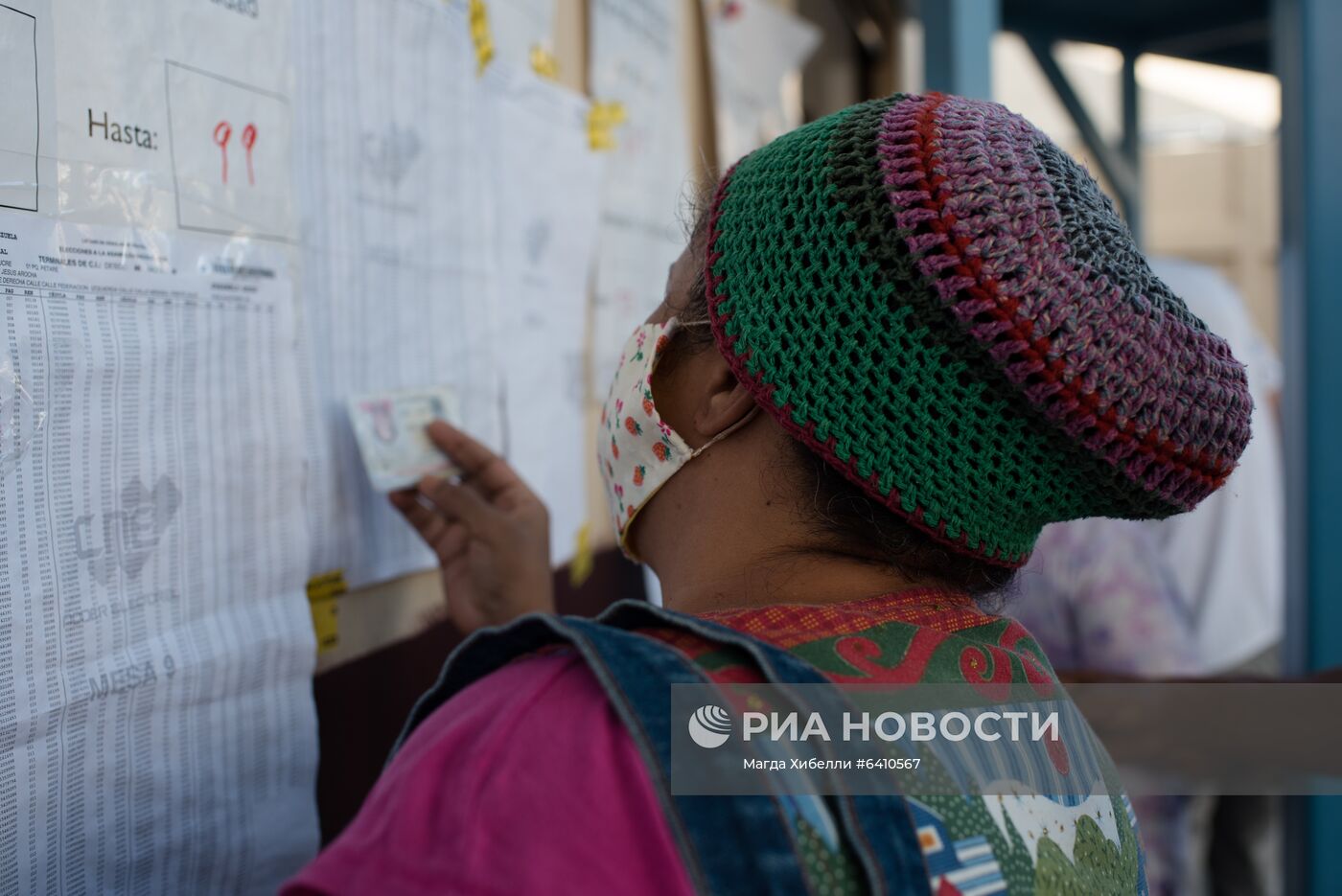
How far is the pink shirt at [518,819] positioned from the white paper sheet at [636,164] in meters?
1.03

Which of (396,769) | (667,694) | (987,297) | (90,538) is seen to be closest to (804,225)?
(987,297)

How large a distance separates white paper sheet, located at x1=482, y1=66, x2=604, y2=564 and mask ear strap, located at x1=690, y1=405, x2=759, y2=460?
0.51 metres

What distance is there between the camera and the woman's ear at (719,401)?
75 cm

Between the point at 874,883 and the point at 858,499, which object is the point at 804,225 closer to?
the point at 858,499

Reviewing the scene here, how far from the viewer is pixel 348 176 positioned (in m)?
0.95

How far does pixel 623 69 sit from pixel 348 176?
71cm

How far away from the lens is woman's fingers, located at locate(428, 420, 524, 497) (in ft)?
3.44

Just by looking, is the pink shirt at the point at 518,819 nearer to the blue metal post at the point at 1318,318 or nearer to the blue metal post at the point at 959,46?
the blue metal post at the point at 959,46

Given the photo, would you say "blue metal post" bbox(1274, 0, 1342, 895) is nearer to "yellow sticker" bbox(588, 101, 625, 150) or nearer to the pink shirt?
"yellow sticker" bbox(588, 101, 625, 150)

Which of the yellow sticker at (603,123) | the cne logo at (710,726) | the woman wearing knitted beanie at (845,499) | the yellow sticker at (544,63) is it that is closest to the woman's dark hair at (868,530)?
the woman wearing knitted beanie at (845,499)

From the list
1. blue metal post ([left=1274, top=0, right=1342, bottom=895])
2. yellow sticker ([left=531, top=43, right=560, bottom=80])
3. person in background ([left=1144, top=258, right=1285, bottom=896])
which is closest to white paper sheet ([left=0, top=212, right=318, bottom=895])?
yellow sticker ([left=531, top=43, right=560, bottom=80])

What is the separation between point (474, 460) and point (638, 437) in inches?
12.4

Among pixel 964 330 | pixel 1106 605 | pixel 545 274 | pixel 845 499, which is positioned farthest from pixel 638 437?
pixel 1106 605

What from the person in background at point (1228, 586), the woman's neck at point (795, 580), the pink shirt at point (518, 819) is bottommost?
the person in background at point (1228, 586)
